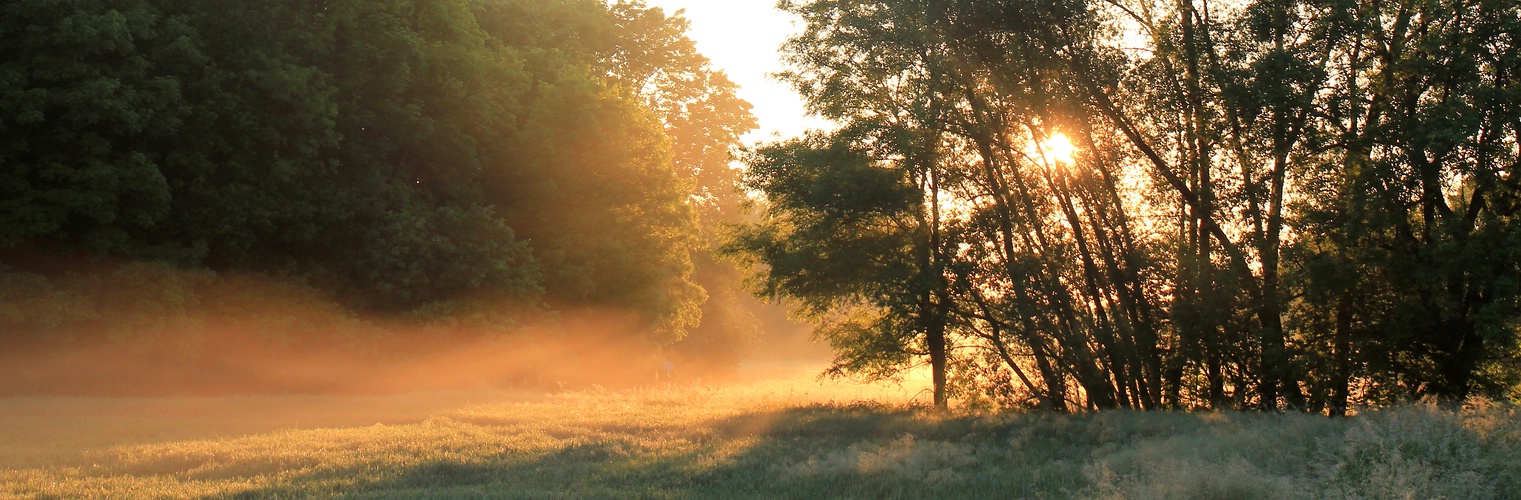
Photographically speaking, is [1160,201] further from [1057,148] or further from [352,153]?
[352,153]

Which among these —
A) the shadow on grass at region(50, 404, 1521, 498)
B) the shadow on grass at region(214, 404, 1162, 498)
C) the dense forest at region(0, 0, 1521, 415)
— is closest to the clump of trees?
the dense forest at region(0, 0, 1521, 415)

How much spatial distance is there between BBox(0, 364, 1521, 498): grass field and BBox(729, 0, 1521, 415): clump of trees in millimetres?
3055

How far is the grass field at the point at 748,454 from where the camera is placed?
1035 centimetres

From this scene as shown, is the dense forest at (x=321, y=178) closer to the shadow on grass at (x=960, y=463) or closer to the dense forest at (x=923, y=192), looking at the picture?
the dense forest at (x=923, y=192)

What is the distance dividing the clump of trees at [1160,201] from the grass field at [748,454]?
3.06 metres

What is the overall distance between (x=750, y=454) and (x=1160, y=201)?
1175 cm

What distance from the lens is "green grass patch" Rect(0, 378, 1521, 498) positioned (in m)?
10.4

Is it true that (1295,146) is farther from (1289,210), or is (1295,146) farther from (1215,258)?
(1215,258)

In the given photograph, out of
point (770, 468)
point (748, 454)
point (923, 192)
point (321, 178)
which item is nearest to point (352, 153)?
point (321, 178)

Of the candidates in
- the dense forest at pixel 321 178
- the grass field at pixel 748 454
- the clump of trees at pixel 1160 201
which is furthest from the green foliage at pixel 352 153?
the clump of trees at pixel 1160 201

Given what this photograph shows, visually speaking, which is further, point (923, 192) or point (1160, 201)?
point (923, 192)

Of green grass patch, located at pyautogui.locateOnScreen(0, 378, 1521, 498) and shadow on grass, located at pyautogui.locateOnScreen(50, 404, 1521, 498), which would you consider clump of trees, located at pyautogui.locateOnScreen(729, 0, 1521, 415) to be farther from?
shadow on grass, located at pyautogui.locateOnScreen(50, 404, 1521, 498)

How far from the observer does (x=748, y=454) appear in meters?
14.5

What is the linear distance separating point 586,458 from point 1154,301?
13.0 metres
